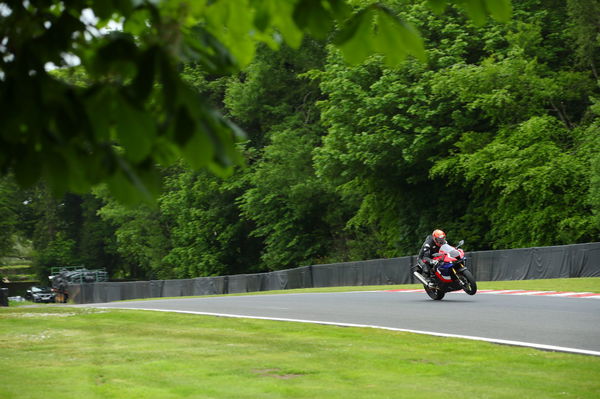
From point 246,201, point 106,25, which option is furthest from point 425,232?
point 106,25

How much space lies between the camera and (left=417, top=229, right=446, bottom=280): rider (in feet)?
64.3

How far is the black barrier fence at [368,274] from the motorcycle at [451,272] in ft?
27.3

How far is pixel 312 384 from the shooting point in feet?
28.9

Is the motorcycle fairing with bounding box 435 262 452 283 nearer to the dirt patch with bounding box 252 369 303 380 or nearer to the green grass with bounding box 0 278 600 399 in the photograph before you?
the green grass with bounding box 0 278 600 399

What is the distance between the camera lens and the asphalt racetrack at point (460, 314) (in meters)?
12.4

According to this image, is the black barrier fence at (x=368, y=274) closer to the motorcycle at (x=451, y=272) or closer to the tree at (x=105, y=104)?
the motorcycle at (x=451, y=272)

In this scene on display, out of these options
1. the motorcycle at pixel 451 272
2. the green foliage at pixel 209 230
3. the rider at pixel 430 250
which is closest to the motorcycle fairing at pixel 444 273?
the motorcycle at pixel 451 272

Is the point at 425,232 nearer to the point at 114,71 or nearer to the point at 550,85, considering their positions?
the point at 550,85

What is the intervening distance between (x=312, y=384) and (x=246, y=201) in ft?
149

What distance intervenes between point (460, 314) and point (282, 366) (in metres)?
6.69

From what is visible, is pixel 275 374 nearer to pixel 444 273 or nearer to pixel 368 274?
pixel 444 273

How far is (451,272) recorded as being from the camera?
1953 cm

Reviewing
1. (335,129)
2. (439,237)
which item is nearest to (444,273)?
(439,237)

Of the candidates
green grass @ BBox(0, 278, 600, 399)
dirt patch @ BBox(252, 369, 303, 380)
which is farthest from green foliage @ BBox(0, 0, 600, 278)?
dirt patch @ BBox(252, 369, 303, 380)
